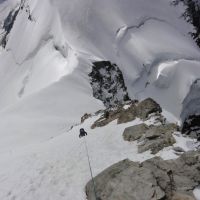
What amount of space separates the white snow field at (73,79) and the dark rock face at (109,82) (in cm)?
112

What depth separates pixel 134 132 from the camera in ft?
70.2

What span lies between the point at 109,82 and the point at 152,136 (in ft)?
147

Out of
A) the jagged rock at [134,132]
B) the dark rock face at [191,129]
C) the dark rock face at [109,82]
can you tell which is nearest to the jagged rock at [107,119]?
the jagged rock at [134,132]

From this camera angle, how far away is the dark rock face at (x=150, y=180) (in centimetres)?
1536

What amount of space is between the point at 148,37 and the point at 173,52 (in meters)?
7.68

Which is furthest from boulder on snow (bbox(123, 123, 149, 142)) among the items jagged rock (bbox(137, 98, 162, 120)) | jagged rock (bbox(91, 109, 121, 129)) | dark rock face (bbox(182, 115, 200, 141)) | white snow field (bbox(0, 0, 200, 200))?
jagged rock (bbox(91, 109, 121, 129))

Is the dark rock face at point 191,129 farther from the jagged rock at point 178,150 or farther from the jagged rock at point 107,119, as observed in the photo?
the jagged rock at point 107,119

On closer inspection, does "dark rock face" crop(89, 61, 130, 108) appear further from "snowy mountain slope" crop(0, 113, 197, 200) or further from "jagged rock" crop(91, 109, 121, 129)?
"snowy mountain slope" crop(0, 113, 197, 200)

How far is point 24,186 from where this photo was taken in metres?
18.3

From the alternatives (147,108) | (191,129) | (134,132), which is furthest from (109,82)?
(191,129)

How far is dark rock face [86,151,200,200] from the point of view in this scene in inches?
605

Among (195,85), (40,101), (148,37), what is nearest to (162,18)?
(148,37)

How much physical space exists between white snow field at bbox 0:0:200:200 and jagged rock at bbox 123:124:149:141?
0.45 m

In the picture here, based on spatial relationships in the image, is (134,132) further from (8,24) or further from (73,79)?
(8,24)
